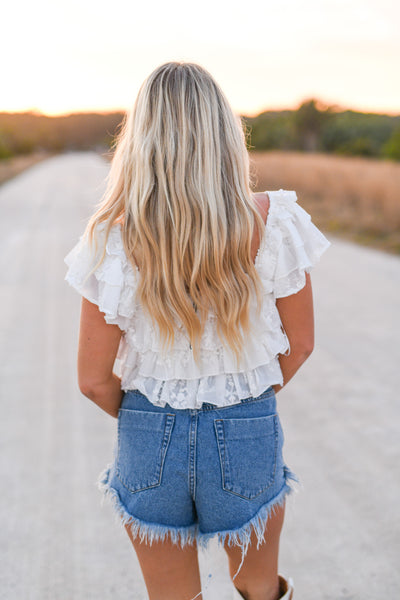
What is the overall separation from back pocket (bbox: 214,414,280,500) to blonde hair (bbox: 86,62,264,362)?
20cm

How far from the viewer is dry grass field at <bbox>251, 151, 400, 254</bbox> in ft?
32.4

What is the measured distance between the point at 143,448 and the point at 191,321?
321mm

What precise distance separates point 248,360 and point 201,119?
579 millimetres

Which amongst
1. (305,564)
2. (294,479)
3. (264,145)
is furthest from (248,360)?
(264,145)

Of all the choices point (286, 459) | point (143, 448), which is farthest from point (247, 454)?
point (286, 459)

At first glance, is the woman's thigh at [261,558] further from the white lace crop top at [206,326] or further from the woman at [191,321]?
the white lace crop top at [206,326]

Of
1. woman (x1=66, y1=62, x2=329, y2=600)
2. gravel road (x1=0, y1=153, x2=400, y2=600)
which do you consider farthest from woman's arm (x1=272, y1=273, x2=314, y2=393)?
gravel road (x1=0, y1=153, x2=400, y2=600)

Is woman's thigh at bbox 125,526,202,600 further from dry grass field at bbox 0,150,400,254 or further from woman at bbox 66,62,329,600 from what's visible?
dry grass field at bbox 0,150,400,254

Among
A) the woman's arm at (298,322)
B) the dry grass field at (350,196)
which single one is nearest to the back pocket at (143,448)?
the woman's arm at (298,322)

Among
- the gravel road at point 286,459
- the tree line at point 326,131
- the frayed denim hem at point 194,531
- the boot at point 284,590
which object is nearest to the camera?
the frayed denim hem at point 194,531

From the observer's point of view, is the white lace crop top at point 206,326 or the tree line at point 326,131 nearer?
the white lace crop top at point 206,326

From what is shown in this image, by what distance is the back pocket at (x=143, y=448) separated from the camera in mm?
1328

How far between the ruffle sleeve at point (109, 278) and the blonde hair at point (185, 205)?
0.02 m

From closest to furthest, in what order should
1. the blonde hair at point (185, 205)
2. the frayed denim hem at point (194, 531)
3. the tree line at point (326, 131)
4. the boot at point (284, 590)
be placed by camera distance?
the blonde hair at point (185, 205), the frayed denim hem at point (194, 531), the boot at point (284, 590), the tree line at point (326, 131)
